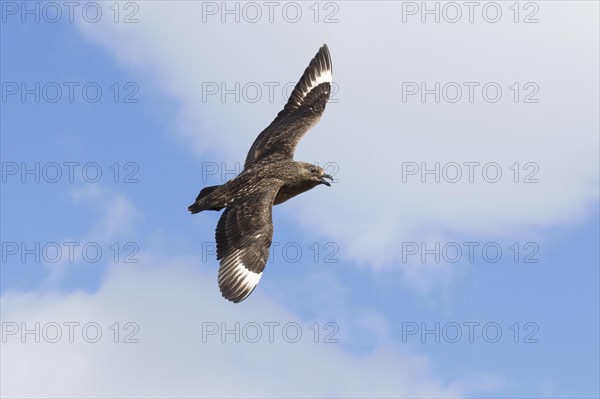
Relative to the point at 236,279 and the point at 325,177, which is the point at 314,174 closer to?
the point at 325,177

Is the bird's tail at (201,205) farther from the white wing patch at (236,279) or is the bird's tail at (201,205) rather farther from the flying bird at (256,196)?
the white wing patch at (236,279)

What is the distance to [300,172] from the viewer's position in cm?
1880

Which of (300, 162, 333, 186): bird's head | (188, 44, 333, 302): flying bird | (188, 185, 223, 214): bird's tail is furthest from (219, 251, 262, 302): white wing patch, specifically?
(300, 162, 333, 186): bird's head

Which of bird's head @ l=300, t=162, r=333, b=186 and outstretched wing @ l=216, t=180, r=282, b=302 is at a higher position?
bird's head @ l=300, t=162, r=333, b=186

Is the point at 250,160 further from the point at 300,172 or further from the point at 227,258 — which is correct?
the point at 227,258

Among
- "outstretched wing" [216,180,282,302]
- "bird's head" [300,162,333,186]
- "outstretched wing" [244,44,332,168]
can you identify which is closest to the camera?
"outstretched wing" [216,180,282,302]

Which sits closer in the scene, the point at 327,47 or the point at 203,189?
the point at 203,189

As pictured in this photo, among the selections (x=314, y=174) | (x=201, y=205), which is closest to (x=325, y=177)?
(x=314, y=174)

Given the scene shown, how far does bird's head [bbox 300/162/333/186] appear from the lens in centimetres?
1883

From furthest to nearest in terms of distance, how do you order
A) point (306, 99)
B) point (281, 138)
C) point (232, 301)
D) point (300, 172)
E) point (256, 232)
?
point (306, 99) < point (281, 138) < point (300, 172) < point (256, 232) < point (232, 301)

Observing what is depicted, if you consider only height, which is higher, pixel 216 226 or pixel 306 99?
pixel 306 99

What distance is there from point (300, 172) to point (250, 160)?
1526mm

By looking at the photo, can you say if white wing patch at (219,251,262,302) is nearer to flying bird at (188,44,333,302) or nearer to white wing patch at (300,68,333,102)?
flying bird at (188,44,333,302)

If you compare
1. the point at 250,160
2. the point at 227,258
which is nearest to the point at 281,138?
the point at 250,160
